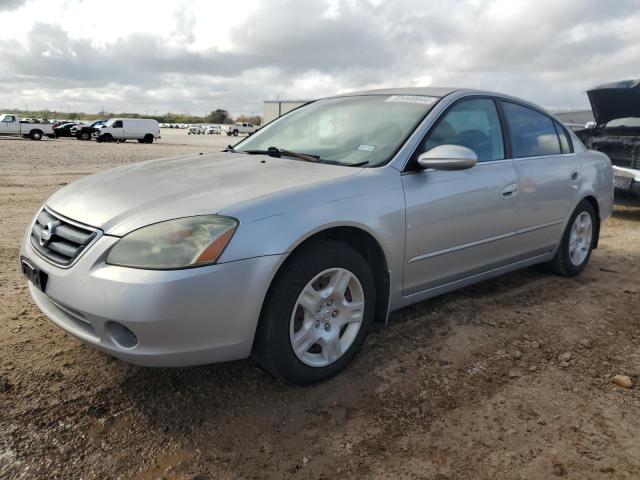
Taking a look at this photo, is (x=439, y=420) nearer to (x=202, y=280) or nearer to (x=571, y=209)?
(x=202, y=280)

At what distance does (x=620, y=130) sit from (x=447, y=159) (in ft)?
21.8

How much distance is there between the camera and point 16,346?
9.84 ft

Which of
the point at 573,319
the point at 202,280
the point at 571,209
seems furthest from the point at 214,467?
the point at 571,209

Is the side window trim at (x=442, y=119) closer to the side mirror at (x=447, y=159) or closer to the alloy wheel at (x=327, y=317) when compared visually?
the side mirror at (x=447, y=159)

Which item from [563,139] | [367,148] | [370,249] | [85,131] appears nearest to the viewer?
[370,249]

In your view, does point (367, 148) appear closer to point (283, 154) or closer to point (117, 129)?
point (283, 154)

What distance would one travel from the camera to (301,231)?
2.44 metres

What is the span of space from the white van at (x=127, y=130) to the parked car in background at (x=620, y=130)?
108ft

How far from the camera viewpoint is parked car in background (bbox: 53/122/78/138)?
37.0 metres

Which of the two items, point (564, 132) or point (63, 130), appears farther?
point (63, 130)

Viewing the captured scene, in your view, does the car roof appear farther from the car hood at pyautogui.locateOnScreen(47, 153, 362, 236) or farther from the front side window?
Answer: the car hood at pyautogui.locateOnScreen(47, 153, 362, 236)

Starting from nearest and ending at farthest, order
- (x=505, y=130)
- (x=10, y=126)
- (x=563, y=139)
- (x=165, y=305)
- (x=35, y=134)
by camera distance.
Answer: (x=165, y=305), (x=505, y=130), (x=563, y=139), (x=10, y=126), (x=35, y=134)

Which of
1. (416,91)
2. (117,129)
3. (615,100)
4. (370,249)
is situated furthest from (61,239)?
(117,129)

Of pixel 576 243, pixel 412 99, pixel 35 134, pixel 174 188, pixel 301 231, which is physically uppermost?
pixel 412 99
